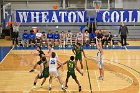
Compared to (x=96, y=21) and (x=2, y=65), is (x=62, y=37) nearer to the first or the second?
(x=96, y=21)

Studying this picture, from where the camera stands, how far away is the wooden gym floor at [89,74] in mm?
16797

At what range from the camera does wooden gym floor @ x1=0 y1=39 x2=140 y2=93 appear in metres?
16.8

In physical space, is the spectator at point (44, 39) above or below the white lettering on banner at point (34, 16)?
below

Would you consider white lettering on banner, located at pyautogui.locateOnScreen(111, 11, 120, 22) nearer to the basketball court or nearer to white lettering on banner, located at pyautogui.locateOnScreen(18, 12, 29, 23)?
the basketball court

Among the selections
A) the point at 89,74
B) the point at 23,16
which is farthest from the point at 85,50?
the point at 89,74

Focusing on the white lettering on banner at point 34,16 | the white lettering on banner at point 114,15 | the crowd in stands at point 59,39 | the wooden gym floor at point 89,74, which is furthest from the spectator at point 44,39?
the white lettering on banner at point 114,15

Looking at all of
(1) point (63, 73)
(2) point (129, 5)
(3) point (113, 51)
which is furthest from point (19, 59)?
(2) point (129, 5)

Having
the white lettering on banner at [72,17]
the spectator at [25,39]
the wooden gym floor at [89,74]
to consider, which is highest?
the white lettering on banner at [72,17]

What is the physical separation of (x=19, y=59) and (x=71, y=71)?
9.52m

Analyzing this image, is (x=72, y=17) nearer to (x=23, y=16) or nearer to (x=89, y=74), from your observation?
(x=23, y=16)

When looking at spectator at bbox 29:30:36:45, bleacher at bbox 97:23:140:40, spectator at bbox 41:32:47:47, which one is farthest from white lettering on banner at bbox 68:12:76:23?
spectator at bbox 29:30:36:45

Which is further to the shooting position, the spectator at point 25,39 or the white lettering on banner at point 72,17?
the white lettering on banner at point 72,17

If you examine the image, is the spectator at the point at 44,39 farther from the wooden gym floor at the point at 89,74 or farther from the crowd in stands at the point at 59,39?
the wooden gym floor at the point at 89,74

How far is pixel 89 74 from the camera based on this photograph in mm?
20000
